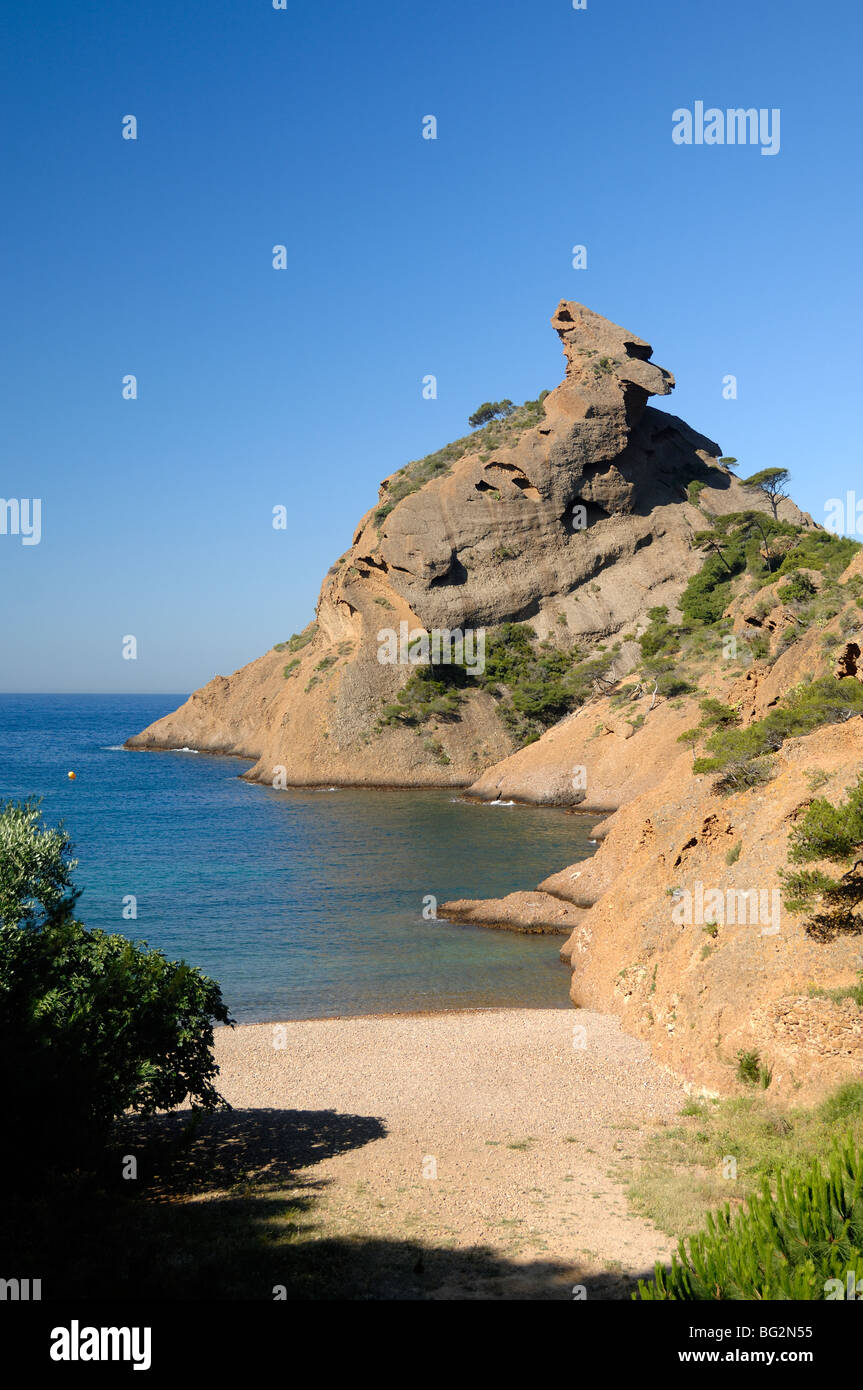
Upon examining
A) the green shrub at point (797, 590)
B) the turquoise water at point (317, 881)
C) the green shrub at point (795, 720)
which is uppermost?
the green shrub at point (797, 590)

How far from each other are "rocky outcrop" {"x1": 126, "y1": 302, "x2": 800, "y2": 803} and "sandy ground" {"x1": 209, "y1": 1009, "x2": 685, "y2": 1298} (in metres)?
50.6

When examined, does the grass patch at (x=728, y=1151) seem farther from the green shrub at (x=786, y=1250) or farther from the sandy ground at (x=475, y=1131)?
the green shrub at (x=786, y=1250)

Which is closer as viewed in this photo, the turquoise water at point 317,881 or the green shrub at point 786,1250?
the green shrub at point 786,1250

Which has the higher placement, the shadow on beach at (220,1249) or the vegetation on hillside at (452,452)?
the vegetation on hillside at (452,452)

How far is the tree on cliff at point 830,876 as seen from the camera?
15.0 metres

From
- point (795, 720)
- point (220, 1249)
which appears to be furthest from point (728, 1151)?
point (795, 720)

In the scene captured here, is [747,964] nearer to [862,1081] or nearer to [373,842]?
[862,1081]

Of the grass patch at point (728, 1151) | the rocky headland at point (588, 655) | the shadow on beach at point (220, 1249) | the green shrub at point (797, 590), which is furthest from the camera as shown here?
the green shrub at point (797, 590)

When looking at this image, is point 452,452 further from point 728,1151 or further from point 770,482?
point 728,1151

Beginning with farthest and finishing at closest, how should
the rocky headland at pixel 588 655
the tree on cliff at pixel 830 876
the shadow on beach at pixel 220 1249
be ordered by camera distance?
the rocky headland at pixel 588 655 → the tree on cliff at pixel 830 876 → the shadow on beach at pixel 220 1249

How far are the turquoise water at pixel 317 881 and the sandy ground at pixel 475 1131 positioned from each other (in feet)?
9.95

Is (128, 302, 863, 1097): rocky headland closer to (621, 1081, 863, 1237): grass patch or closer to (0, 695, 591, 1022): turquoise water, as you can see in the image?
(0, 695, 591, 1022): turquoise water

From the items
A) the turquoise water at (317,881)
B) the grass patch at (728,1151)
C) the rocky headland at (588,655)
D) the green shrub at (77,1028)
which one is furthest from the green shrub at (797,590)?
the green shrub at (77,1028)
